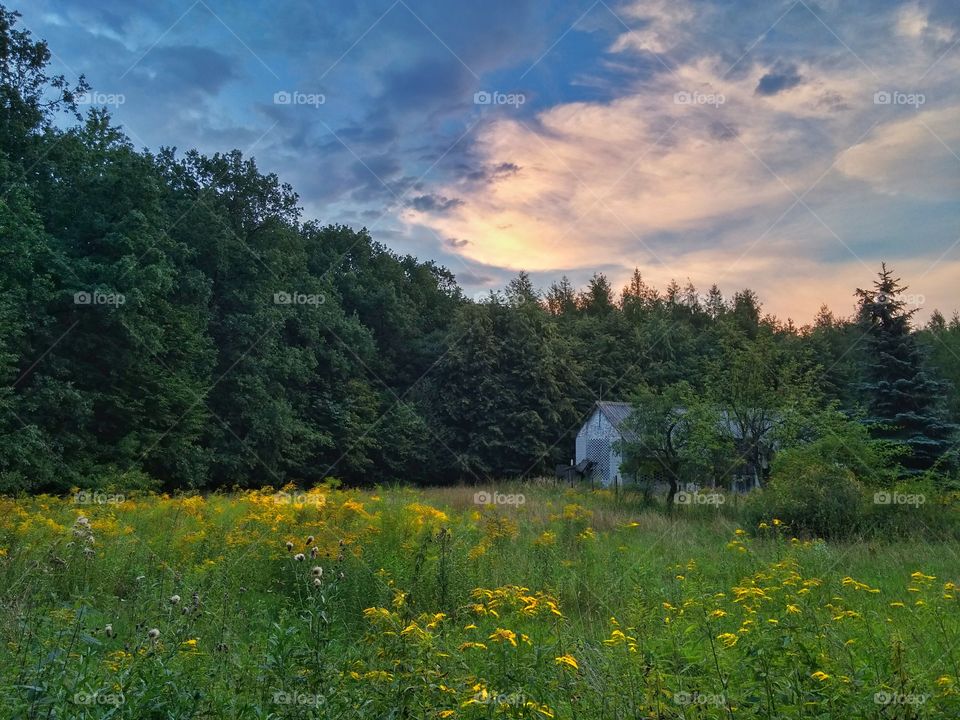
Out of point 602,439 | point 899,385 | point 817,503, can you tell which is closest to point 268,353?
point 602,439

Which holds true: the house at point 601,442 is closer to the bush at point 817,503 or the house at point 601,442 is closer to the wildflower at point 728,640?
the bush at point 817,503

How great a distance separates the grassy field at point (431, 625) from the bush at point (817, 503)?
258cm

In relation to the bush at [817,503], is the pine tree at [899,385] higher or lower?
higher

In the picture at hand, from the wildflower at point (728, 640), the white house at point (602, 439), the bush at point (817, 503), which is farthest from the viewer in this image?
the white house at point (602, 439)

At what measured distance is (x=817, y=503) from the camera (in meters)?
13.6

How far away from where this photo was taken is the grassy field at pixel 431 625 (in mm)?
3104

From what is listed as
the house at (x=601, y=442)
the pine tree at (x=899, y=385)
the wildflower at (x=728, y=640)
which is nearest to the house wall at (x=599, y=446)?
the house at (x=601, y=442)

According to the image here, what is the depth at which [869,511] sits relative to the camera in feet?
44.6

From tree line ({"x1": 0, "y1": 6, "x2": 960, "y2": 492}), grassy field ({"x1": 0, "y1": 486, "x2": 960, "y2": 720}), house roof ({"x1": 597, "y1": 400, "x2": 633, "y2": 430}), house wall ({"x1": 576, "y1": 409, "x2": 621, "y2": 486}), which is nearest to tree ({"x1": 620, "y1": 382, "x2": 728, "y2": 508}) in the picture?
tree line ({"x1": 0, "y1": 6, "x2": 960, "y2": 492})

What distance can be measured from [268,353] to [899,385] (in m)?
25.5

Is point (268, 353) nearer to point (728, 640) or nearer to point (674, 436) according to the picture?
point (674, 436)

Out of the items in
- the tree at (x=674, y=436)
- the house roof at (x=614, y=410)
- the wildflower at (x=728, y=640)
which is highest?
the house roof at (x=614, y=410)

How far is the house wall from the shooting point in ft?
107

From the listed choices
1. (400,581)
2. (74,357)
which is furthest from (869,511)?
(74,357)
